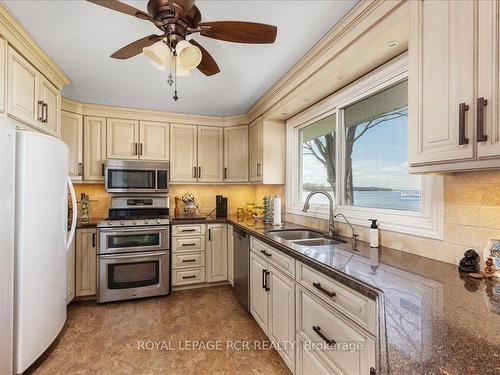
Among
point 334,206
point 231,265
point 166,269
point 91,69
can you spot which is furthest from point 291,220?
point 91,69

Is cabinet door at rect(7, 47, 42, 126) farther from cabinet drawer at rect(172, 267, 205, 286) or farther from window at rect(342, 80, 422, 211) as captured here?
window at rect(342, 80, 422, 211)

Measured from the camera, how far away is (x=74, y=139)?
10.4ft

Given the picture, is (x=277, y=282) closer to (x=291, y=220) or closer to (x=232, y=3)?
(x=291, y=220)

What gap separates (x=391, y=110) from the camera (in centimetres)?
185

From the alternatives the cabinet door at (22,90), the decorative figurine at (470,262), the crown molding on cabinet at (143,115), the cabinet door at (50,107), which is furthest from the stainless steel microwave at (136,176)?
the decorative figurine at (470,262)

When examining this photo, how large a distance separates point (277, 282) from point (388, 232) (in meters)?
0.86

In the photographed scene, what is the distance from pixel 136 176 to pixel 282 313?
2.49 metres

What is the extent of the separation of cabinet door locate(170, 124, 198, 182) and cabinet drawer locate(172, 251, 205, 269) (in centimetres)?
104

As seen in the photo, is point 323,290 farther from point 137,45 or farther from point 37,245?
point 37,245

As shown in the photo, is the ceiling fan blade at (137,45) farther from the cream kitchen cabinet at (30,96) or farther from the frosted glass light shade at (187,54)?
the cream kitchen cabinet at (30,96)

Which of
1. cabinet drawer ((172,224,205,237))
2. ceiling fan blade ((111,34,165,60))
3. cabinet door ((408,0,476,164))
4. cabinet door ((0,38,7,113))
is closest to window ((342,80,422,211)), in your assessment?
cabinet door ((408,0,476,164))

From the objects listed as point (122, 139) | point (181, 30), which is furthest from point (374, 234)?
point (122, 139)

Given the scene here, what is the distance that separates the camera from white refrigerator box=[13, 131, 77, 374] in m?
1.76

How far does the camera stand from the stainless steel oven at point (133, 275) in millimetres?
2938
